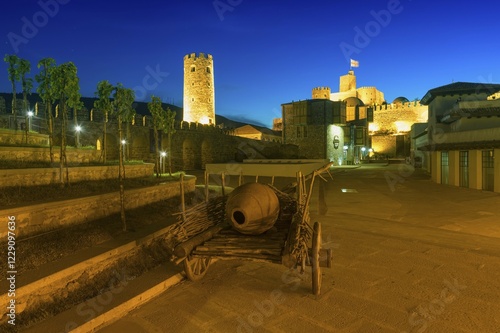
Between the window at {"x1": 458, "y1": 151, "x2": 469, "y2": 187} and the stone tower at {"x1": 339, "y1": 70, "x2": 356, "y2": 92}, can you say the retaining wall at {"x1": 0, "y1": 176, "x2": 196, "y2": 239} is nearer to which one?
the window at {"x1": 458, "y1": 151, "x2": 469, "y2": 187}

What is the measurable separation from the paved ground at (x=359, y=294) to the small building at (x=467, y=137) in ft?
38.1

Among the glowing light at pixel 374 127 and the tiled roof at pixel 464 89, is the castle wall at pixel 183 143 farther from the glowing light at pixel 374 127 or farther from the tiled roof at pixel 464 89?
the glowing light at pixel 374 127

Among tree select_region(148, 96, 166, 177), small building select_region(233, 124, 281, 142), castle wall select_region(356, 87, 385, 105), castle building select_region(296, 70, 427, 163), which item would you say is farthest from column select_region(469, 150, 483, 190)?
castle wall select_region(356, 87, 385, 105)

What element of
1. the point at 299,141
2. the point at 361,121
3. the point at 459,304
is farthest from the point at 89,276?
the point at 361,121

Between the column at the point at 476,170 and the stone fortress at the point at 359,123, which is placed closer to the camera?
the column at the point at 476,170

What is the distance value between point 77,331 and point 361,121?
151 feet

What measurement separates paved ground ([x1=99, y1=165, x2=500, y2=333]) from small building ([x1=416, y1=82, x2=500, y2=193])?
38.1 feet

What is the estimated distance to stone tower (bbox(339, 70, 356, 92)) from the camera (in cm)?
7662

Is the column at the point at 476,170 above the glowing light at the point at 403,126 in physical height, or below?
below

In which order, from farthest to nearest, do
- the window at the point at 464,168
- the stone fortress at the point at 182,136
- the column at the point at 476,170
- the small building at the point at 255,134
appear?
the small building at the point at 255,134, the window at the point at 464,168, the column at the point at 476,170, the stone fortress at the point at 182,136

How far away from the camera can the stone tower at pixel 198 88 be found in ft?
141

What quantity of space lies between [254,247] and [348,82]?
7846 cm

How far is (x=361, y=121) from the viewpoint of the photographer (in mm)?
45781

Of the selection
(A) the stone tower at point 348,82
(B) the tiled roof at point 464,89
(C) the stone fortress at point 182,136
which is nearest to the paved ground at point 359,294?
(C) the stone fortress at point 182,136
